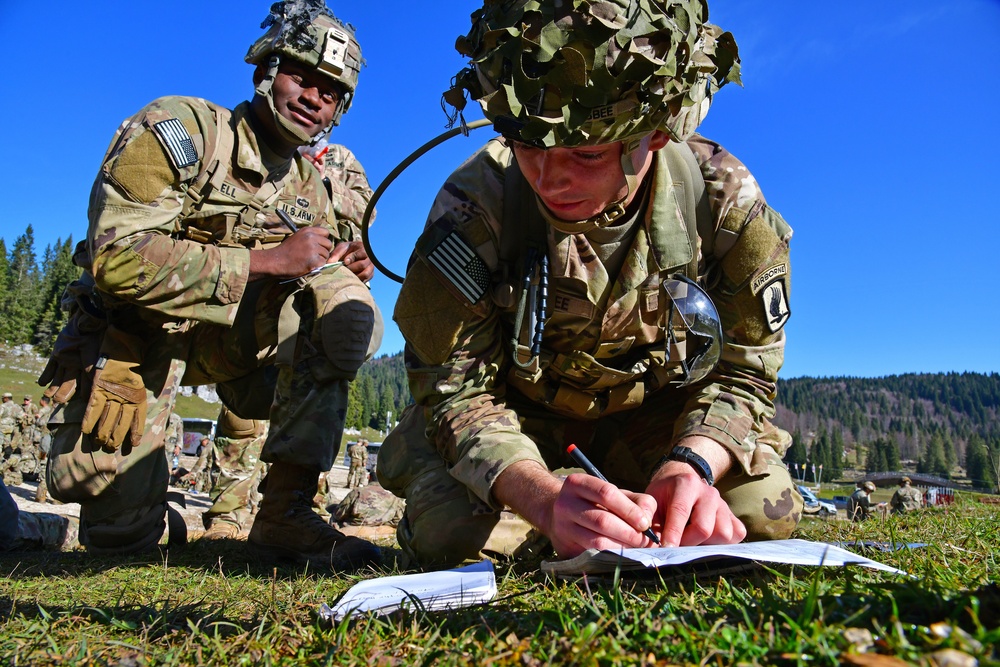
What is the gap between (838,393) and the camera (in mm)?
182500

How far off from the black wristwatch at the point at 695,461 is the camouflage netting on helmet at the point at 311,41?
3689 millimetres

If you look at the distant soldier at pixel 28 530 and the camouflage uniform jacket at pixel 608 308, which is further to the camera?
the distant soldier at pixel 28 530

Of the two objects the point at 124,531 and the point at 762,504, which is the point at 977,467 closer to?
the point at 762,504

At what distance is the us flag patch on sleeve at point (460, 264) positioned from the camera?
10.4ft

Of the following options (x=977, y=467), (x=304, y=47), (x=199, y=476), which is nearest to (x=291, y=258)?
(x=304, y=47)

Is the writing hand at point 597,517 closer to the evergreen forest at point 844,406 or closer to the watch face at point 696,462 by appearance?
the watch face at point 696,462

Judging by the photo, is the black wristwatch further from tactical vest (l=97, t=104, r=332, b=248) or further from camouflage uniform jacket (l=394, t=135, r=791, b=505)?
tactical vest (l=97, t=104, r=332, b=248)

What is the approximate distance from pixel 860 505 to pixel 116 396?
4691 millimetres

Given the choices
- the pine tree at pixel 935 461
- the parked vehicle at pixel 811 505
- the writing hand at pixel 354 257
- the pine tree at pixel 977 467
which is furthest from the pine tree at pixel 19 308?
the pine tree at pixel 935 461

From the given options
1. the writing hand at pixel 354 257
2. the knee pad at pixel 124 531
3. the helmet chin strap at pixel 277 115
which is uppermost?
the helmet chin strap at pixel 277 115

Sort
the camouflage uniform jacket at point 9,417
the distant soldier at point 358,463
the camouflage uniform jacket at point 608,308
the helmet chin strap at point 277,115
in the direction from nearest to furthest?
1. the camouflage uniform jacket at point 608,308
2. the helmet chin strap at point 277,115
3. the camouflage uniform jacket at point 9,417
4. the distant soldier at point 358,463

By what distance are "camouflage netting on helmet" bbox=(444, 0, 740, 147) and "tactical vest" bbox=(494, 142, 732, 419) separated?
1.41 feet

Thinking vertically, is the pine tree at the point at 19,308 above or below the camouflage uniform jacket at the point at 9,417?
above

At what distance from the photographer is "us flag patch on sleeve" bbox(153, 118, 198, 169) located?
173 inches
